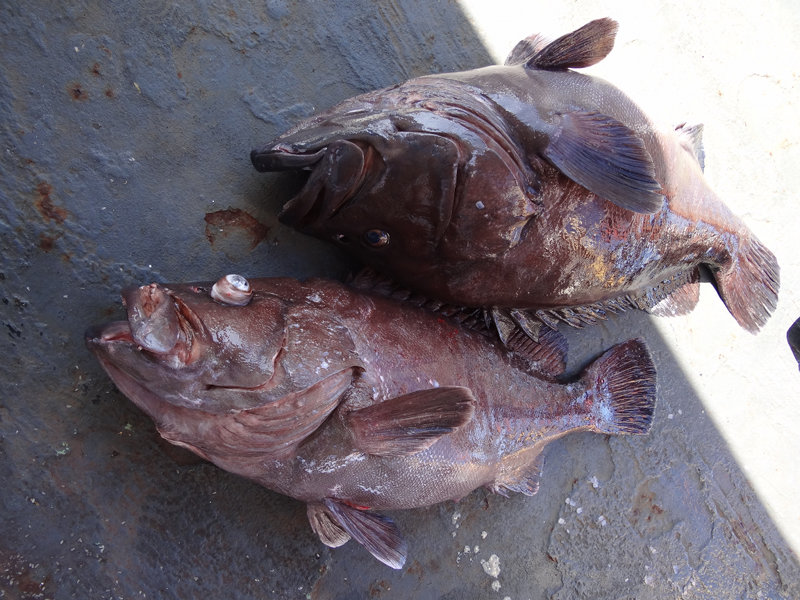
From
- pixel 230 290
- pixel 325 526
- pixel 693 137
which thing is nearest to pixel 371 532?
pixel 325 526

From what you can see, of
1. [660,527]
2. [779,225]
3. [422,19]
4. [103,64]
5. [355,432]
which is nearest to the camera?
[355,432]

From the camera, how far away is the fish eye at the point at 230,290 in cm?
203

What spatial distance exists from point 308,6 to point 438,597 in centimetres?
309

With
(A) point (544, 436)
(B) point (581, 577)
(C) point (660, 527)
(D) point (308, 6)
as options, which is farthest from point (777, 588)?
(D) point (308, 6)

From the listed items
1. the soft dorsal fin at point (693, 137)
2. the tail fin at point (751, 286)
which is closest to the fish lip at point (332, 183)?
the soft dorsal fin at point (693, 137)

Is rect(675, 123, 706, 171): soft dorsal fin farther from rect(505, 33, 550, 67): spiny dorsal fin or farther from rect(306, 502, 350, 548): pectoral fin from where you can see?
rect(306, 502, 350, 548): pectoral fin

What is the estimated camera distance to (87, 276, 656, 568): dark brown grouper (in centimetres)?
192

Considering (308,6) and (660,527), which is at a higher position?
(308,6)

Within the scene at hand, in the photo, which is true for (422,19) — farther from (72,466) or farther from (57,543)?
(57,543)

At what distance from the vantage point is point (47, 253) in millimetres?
2332

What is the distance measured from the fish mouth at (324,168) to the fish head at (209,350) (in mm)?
427

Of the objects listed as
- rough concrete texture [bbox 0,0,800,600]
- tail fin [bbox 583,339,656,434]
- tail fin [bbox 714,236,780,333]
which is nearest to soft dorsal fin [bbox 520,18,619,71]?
rough concrete texture [bbox 0,0,800,600]

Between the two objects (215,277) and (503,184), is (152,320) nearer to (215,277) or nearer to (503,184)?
(215,277)

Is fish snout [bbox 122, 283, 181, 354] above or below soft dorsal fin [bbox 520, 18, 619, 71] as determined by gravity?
below
